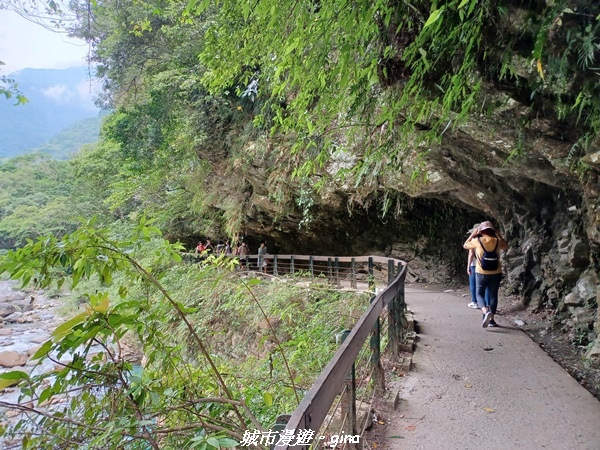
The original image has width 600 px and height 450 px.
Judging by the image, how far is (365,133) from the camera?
18.9 ft

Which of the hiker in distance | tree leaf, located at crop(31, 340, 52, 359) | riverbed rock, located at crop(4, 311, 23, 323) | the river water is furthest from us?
riverbed rock, located at crop(4, 311, 23, 323)

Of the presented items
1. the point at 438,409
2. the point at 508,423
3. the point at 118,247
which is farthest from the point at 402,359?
the point at 118,247

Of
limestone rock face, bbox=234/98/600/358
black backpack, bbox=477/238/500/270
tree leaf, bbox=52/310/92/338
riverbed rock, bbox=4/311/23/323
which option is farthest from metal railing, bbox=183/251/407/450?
riverbed rock, bbox=4/311/23/323

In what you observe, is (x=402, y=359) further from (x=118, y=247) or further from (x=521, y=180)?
(x=521, y=180)

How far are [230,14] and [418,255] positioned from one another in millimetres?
10465

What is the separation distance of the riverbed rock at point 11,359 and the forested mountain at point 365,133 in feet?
23.7

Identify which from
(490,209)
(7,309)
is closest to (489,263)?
(490,209)

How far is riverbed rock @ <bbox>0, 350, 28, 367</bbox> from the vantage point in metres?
14.6

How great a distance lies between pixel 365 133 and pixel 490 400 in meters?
3.82

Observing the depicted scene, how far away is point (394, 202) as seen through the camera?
40.0 feet

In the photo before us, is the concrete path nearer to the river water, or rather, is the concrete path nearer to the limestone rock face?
the limestone rock face

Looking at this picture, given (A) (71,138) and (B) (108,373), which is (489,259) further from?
(A) (71,138)

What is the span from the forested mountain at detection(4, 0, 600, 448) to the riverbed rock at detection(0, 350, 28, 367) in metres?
7.23

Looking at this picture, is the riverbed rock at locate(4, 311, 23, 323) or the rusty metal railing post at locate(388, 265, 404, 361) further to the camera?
the riverbed rock at locate(4, 311, 23, 323)
